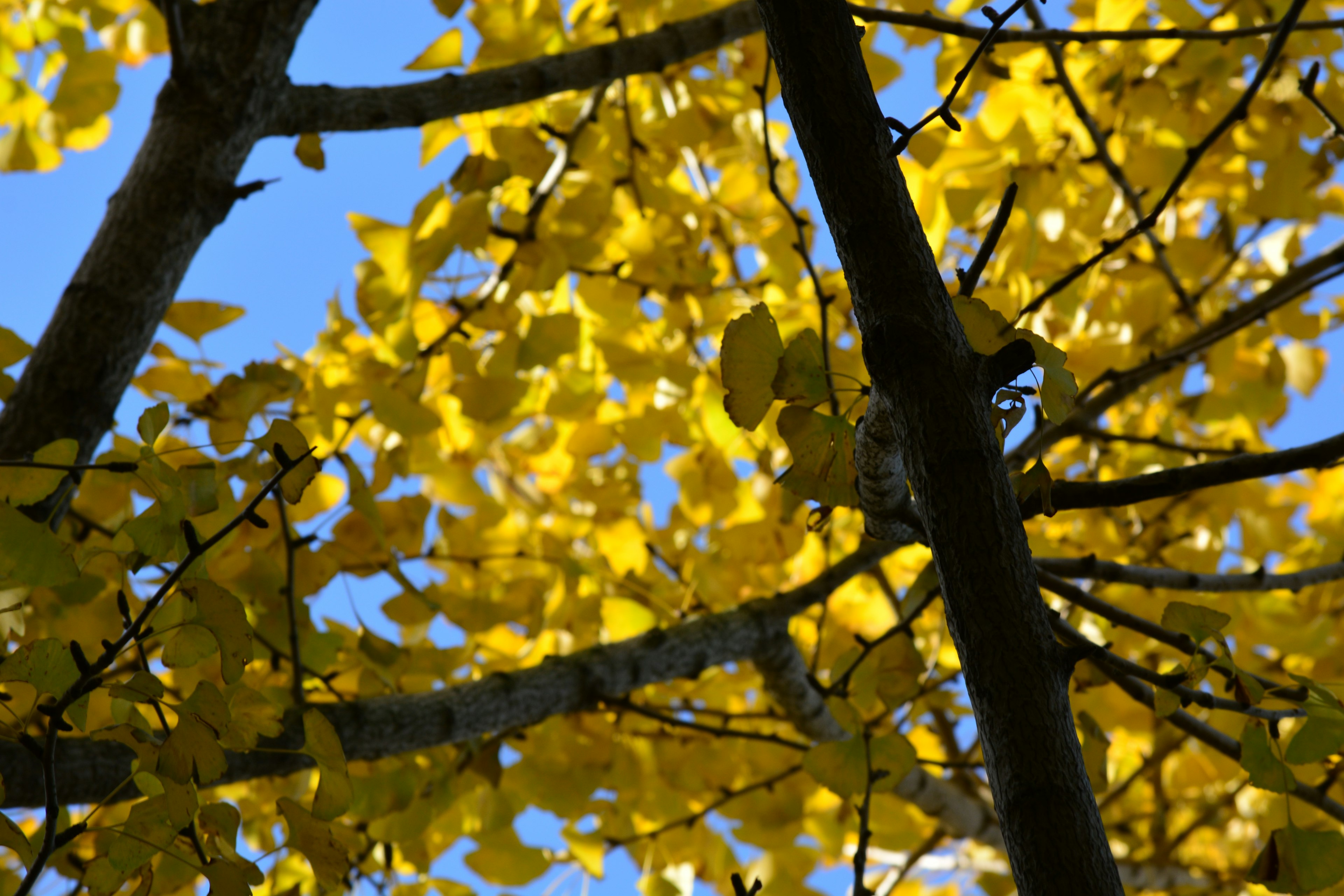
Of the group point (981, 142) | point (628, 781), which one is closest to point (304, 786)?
point (628, 781)

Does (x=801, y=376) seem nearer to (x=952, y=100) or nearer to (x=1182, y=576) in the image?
(x=952, y=100)

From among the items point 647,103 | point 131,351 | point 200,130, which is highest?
point 647,103

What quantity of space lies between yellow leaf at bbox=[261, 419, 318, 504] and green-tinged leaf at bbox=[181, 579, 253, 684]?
0.18ft

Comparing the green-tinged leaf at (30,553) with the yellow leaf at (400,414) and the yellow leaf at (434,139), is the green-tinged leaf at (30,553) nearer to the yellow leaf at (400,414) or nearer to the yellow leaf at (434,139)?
the yellow leaf at (400,414)

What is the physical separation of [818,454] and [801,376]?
0.04m

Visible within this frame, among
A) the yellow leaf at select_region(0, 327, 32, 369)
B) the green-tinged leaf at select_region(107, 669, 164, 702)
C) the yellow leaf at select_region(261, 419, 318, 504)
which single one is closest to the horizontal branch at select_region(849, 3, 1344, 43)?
the yellow leaf at select_region(261, 419, 318, 504)

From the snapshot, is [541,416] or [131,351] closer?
[131,351]

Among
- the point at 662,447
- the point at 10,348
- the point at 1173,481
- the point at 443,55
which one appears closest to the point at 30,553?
the point at 10,348

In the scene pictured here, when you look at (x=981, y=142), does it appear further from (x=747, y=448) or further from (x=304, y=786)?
(x=304, y=786)

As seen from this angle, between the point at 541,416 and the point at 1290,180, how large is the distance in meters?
1.11

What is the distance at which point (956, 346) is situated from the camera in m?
0.37

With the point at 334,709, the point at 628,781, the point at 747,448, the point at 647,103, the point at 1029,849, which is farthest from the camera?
the point at 647,103

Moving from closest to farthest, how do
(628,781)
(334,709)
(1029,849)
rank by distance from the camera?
(1029,849) → (334,709) → (628,781)

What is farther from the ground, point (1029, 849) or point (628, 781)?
point (628, 781)
